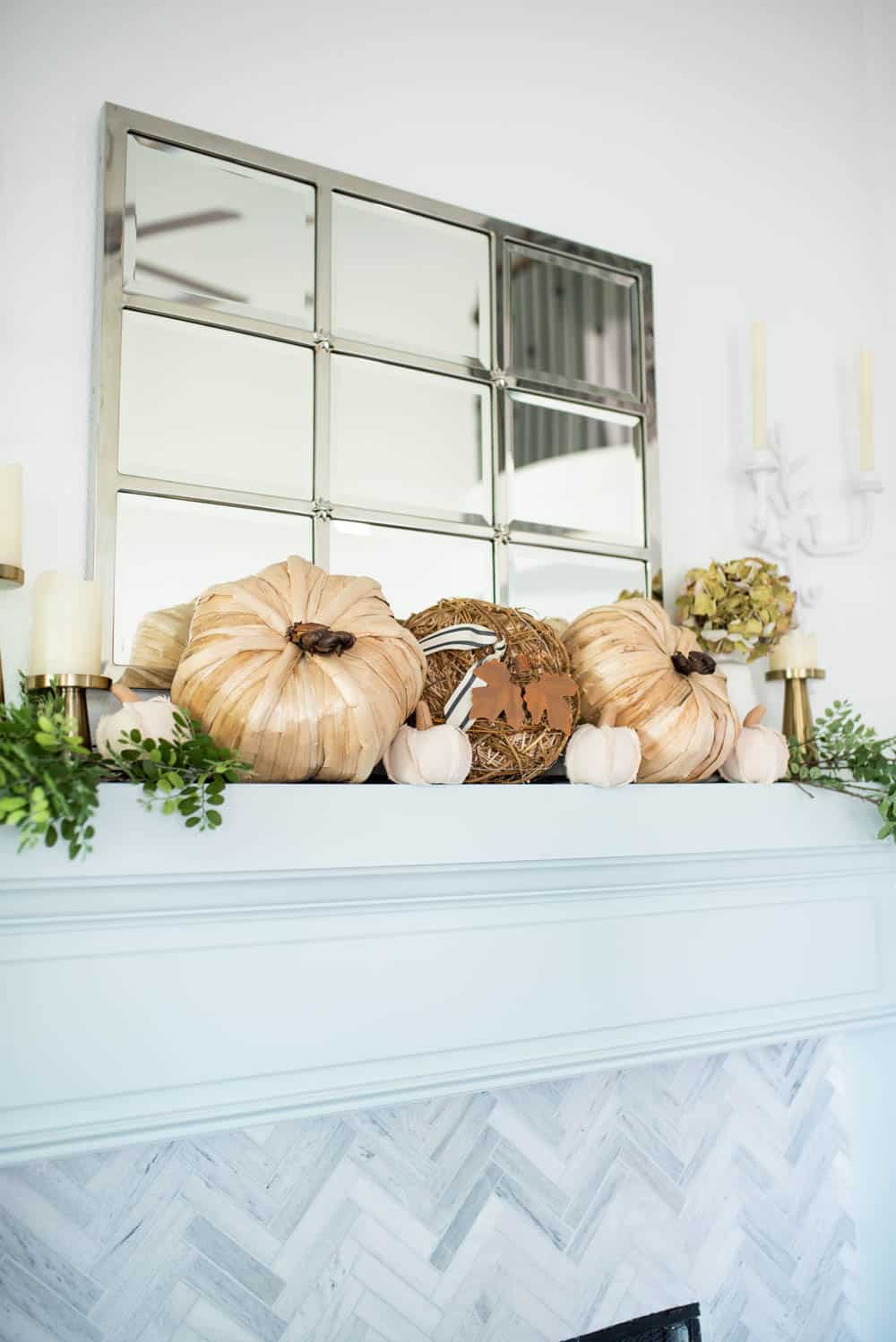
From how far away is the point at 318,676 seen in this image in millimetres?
932

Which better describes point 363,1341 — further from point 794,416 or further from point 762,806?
point 794,416

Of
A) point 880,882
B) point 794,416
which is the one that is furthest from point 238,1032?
point 794,416

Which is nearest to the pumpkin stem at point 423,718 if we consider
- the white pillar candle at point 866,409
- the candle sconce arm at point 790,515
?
the candle sconce arm at point 790,515

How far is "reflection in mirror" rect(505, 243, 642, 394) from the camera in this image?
142 cm

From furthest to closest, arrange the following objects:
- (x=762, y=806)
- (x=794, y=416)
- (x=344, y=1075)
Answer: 1. (x=794, y=416)
2. (x=762, y=806)
3. (x=344, y=1075)

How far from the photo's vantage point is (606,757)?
1069 millimetres

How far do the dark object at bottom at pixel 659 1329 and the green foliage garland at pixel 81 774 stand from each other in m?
0.89

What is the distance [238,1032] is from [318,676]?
324mm

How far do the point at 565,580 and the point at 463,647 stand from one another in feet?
1.20

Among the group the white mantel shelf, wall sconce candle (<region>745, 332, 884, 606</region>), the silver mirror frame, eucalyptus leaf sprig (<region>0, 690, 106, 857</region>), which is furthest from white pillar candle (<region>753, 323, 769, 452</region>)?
eucalyptus leaf sprig (<region>0, 690, 106, 857</region>)

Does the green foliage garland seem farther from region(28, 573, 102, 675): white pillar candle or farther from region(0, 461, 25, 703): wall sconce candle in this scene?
region(0, 461, 25, 703): wall sconce candle

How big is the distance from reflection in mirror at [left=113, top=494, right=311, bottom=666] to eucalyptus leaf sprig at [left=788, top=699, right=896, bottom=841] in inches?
26.6

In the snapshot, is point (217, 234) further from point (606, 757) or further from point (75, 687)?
point (606, 757)

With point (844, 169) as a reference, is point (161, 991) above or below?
below
